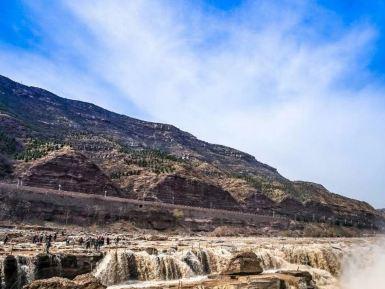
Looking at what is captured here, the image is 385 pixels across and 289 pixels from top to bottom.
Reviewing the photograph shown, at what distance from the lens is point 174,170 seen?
10894 centimetres

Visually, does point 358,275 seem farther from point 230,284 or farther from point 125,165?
point 125,165

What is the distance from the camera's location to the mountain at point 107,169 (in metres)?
86.2

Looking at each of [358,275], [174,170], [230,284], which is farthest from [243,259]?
[174,170]

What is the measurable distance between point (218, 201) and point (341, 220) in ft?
178

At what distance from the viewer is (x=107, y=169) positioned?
114m

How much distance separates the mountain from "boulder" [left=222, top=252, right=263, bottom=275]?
57604 millimetres

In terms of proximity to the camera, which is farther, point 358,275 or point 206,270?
point 358,275

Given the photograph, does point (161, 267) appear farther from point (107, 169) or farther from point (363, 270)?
point (107, 169)

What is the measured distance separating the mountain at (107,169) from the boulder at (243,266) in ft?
189

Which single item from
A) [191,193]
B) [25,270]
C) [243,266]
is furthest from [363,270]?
[191,193]

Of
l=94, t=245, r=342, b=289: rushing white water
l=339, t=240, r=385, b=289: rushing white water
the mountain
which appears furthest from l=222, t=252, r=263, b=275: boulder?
the mountain

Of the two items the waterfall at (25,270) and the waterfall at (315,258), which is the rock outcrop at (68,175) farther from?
the waterfall at (25,270)

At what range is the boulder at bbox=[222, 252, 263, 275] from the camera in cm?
3081

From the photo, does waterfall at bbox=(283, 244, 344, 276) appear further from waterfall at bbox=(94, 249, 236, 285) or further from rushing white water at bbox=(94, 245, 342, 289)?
waterfall at bbox=(94, 249, 236, 285)
